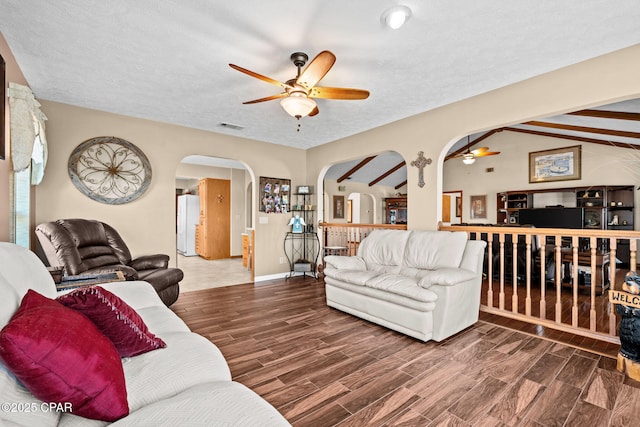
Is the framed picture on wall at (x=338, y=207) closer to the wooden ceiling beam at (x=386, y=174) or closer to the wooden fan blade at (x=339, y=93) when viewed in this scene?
the wooden ceiling beam at (x=386, y=174)

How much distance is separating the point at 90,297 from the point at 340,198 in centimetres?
941

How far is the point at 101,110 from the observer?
12.9ft

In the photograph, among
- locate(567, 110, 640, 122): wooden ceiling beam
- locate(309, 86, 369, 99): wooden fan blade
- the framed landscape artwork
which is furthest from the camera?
the framed landscape artwork

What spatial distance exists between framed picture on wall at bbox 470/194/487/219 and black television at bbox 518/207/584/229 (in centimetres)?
105

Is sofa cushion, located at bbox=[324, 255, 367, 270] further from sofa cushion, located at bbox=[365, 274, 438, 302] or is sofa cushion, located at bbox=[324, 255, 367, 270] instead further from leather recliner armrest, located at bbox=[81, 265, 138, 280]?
leather recliner armrest, located at bbox=[81, 265, 138, 280]

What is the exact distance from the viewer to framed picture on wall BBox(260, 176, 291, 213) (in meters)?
5.54

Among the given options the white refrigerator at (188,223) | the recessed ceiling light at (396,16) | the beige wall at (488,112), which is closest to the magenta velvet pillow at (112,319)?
the recessed ceiling light at (396,16)

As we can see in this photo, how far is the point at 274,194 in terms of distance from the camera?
18.6 feet

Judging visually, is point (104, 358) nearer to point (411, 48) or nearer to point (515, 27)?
point (411, 48)

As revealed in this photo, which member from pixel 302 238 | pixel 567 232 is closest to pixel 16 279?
pixel 567 232

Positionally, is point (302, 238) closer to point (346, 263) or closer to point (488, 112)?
point (346, 263)

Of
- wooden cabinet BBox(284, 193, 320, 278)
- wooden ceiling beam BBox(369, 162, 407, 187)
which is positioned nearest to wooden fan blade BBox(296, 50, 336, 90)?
wooden cabinet BBox(284, 193, 320, 278)

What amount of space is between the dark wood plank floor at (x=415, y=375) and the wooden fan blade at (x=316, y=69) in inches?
91.9

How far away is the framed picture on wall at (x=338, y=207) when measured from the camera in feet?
34.1
